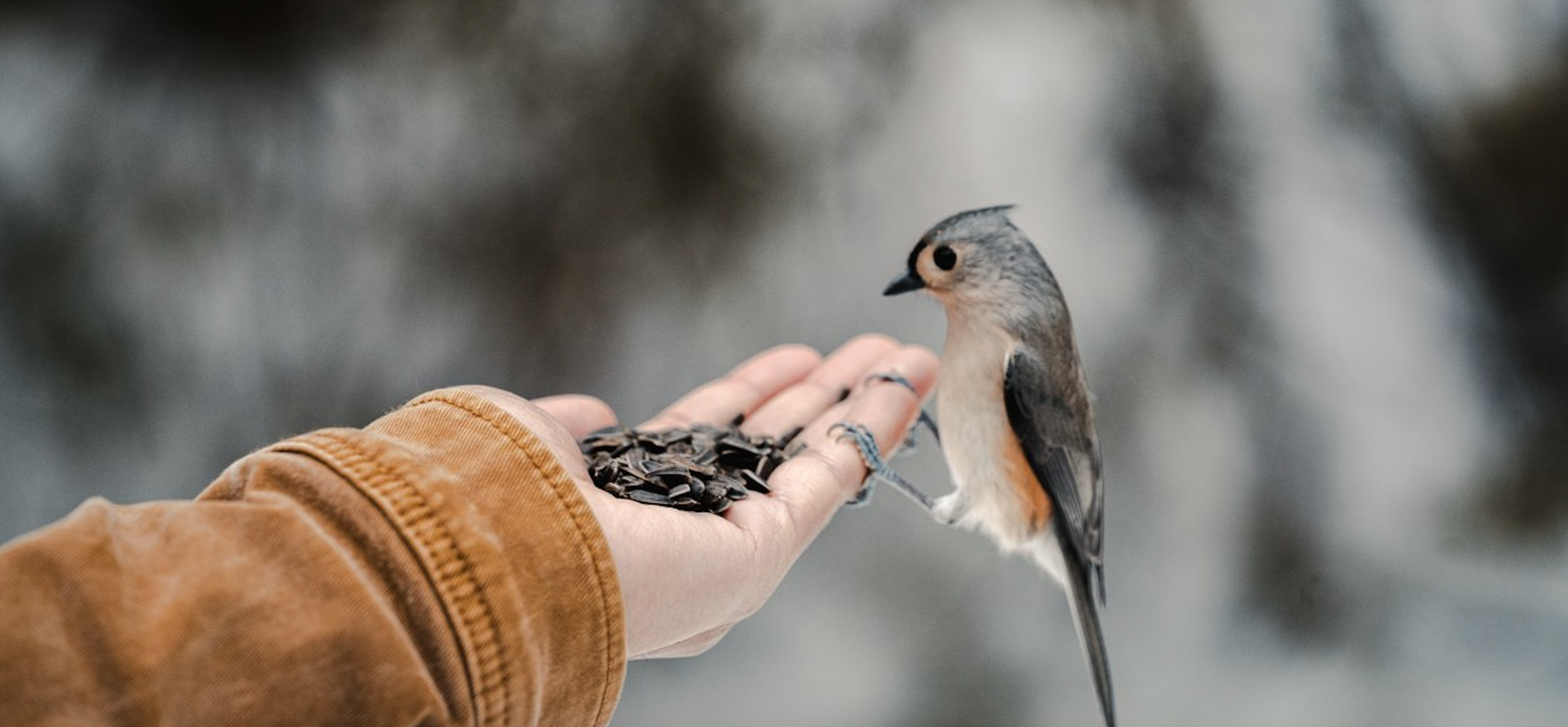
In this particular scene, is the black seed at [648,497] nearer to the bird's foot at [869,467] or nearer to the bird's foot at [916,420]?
the bird's foot at [869,467]

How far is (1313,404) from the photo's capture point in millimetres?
2014

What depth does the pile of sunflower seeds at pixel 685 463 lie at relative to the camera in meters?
1.27

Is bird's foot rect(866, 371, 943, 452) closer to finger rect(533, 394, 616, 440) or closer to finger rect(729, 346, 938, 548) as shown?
finger rect(729, 346, 938, 548)

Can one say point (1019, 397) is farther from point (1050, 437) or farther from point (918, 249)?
point (918, 249)

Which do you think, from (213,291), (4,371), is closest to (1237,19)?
(213,291)

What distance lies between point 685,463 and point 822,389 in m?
0.57

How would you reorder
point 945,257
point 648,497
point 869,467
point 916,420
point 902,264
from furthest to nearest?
point 902,264 < point 916,420 < point 869,467 < point 945,257 < point 648,497

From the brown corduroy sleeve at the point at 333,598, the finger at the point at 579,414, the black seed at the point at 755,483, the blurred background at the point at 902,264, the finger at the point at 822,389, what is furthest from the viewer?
the blurred background at the point at 902,264

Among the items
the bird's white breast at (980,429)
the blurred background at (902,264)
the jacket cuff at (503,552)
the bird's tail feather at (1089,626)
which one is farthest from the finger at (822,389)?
the jacket cuff at (503,552)

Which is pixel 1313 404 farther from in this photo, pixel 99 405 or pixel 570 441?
pixel 99 405

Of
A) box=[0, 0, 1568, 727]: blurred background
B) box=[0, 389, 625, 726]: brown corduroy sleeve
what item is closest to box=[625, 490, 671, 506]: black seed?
box=[0, 389, 625, 726]: brown corduroy sleeve

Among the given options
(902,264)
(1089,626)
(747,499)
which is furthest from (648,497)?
(902,264)

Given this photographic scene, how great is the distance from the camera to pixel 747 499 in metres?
1.32

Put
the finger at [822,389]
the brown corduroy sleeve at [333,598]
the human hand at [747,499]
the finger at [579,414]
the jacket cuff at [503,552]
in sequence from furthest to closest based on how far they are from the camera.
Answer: the finger at [822,389] → the finger at [579,414] → the human hand at [747,499] → the jacket cuff at [503,552] → the brown corduroy sleeve at [333,598]
